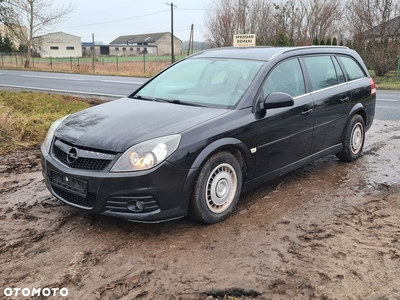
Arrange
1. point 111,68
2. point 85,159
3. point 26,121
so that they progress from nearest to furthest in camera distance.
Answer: point 85,159, point 26,121, point 111,68

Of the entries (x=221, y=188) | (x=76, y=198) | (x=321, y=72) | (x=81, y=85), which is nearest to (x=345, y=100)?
(x=321, y=72)

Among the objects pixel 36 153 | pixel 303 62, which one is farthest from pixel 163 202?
pixel 36 153

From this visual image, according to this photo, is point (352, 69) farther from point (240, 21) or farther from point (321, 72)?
point (240, 21)

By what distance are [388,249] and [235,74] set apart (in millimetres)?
2368

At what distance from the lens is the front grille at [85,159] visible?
339 centimetres

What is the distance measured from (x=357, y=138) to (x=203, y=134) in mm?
3369

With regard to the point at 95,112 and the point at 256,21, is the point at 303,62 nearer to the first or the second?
the point at 95,112

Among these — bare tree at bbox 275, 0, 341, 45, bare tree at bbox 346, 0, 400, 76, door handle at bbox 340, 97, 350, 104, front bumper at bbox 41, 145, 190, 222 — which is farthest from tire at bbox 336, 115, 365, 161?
bare tree at bbox 275, 0, 341, 45

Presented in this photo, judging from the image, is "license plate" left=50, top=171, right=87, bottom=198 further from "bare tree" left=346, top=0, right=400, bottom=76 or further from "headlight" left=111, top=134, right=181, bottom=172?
"bare tree" left=346, top=0, right=400, bottom=76

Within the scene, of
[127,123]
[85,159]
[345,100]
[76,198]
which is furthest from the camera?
[345,100]

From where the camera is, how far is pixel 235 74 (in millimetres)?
4496

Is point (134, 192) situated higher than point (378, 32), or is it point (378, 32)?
point (378, 32)

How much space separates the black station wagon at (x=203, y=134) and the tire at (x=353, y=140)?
0.07 metres

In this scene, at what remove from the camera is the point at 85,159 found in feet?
11.4
